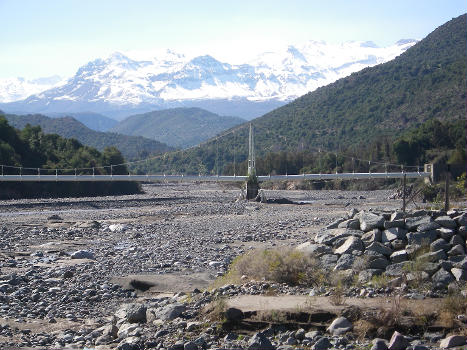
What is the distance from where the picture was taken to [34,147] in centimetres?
6625

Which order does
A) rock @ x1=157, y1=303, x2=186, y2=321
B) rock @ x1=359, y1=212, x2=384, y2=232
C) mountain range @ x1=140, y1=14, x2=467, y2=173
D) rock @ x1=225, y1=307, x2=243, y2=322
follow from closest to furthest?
rock @ x1=225, y1=307, x2=243, y2=322, rock @ x1=157, y1=303, x2=186, y2=321, rock @ x1=359, y1=212, x2=384, y2=232, mountain range @ x1=140, y1=14, x2=467, y2=173

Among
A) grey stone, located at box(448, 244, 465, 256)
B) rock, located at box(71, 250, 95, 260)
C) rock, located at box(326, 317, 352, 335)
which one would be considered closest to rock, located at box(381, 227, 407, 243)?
grey stone, located at box(448, 244, 465, 256)

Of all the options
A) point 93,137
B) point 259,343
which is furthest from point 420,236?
point 93,137

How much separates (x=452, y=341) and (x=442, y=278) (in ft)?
6.57

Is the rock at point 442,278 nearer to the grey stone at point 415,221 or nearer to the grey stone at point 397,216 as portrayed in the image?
the grey stone at point 415,221

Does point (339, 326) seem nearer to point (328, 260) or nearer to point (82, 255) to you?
point (328, 260)

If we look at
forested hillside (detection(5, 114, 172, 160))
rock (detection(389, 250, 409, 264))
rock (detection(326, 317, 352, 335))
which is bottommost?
rock (detection(326, 317, 352, 335))

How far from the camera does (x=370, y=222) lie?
38.2 feet

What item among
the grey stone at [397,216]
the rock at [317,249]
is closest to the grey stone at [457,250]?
the grey stone at [397,216]

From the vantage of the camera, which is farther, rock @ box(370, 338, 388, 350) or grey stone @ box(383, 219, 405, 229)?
grey stone @ box(383, 219, 405, 229)

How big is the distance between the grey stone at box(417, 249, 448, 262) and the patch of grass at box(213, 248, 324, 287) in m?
1.60

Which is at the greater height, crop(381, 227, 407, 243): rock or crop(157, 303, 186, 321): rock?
crop(381, 227, 407, 243): rock

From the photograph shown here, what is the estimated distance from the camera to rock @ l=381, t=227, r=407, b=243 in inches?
440

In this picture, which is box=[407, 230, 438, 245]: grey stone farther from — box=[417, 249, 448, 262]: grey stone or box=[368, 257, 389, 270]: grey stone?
box=[368, 257, 389, 270]: grey stone
